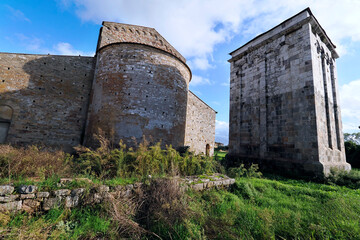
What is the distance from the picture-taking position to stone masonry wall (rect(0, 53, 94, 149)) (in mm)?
8977

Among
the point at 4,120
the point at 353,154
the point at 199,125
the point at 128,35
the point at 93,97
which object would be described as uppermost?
the point at 128,35

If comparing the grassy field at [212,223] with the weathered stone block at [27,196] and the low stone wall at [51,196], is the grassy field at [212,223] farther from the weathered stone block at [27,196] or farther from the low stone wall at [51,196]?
the weathered stone block at [27,196]

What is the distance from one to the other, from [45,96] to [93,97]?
105 inches

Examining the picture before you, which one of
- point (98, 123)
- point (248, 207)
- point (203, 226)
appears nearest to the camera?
point (203, 226)

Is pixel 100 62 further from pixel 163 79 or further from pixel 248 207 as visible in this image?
pixel 248 207

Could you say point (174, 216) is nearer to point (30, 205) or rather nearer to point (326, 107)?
point (30, 205)

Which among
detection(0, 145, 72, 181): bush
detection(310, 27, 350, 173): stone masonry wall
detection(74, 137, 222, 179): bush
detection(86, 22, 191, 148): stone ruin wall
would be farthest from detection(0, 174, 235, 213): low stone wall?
detection(310, 27, 350, 173): stone masonry wall

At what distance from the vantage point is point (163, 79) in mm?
10555

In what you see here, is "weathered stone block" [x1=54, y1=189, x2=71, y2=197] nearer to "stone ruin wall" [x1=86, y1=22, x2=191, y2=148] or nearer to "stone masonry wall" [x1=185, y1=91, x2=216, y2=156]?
"stone ruin wall" [x1=86, y1=22, x2=191, y2=148]

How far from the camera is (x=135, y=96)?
9664mm

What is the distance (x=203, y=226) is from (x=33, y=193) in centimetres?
305

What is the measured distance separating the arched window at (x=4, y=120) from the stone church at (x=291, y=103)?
1331 cm

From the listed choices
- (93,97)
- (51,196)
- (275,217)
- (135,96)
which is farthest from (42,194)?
(93,97)

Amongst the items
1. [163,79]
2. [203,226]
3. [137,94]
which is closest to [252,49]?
[163,79]
